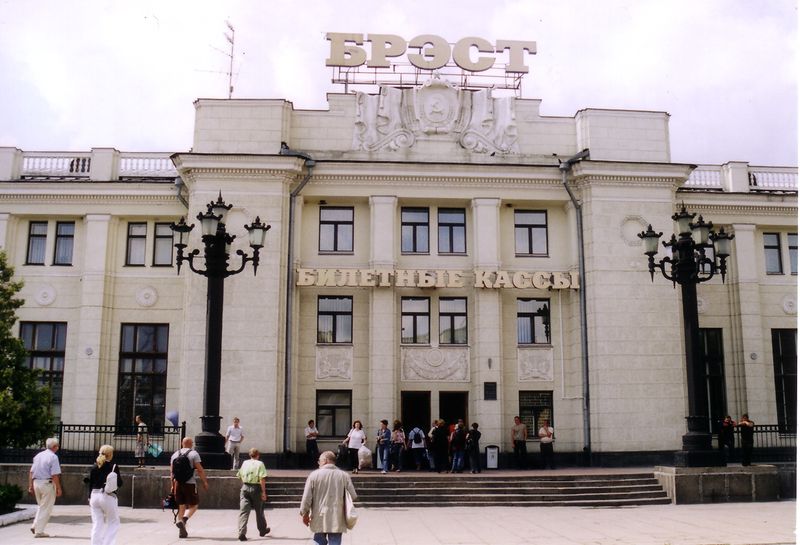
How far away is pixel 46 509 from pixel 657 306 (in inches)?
802

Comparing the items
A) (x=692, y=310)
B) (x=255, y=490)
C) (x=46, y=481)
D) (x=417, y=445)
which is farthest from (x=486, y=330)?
(x=46, y=481)

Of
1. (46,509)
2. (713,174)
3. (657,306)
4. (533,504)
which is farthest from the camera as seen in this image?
(713,174)

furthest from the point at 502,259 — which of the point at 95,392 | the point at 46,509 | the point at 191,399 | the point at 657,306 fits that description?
the point at 46,509

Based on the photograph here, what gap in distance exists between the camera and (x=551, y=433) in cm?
2680

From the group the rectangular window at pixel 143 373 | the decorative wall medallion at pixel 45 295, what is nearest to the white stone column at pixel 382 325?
the rectangular window at pixel 143 373

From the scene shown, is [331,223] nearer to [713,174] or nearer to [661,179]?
[661,179]

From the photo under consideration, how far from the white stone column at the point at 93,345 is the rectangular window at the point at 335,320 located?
762 centimetres

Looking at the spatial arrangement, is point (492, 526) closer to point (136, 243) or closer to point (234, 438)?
point (234, 438)

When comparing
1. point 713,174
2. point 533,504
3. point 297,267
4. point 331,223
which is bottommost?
point 533,504

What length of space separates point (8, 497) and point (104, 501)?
18.2ft

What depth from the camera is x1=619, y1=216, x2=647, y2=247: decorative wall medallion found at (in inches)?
A: 1119

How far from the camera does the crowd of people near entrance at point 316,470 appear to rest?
10.5 metres

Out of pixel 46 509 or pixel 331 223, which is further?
pixel 331 223

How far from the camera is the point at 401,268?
2877 centimetres
